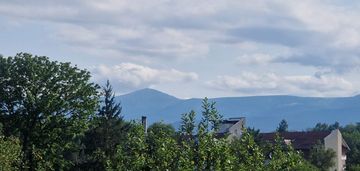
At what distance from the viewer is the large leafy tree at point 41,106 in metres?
54.9

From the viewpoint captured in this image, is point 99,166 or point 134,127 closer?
point 134,127

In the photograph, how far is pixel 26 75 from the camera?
55.3 metres

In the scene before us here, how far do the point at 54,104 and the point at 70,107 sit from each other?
6.50 ft

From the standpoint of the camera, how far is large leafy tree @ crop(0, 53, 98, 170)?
54.9 m

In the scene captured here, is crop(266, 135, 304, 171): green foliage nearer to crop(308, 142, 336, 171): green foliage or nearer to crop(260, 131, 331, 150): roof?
crop(308, 142, 336, 171): green foliage

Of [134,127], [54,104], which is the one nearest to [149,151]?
[134,127]

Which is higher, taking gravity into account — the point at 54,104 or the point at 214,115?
the point at 54,104

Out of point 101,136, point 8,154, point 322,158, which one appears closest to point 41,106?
point 101,136

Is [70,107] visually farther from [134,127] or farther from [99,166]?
[134,127]

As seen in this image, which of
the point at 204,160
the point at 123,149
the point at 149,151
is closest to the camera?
the point at 204,160

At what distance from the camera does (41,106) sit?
54.5m

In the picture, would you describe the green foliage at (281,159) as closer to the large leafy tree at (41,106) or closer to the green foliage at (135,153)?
the green foliage at (135,153)

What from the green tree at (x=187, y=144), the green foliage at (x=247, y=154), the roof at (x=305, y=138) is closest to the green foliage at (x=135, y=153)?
the green tree at (x=187, y=144)

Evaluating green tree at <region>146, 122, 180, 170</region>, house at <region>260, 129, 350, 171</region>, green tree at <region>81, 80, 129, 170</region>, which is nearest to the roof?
house at <region>260, 129, 350, 171</region>
